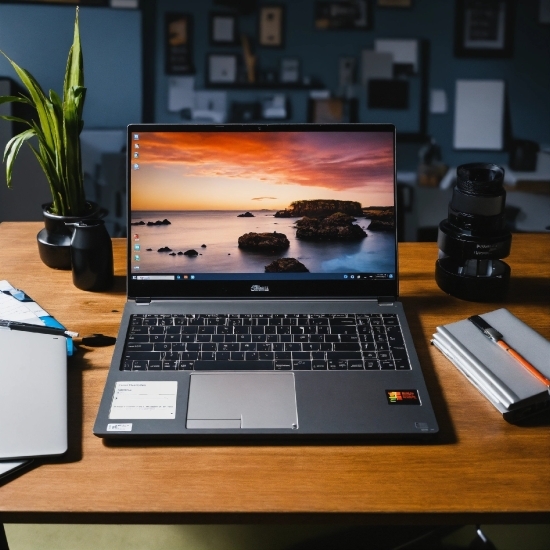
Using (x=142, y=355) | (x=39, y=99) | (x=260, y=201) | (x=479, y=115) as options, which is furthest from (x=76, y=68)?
(x=479, y=115)

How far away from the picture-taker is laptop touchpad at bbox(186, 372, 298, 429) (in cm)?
87

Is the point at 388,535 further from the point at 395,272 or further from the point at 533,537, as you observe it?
the point at 395,272

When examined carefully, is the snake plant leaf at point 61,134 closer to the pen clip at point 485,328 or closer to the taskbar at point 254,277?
the taskbar at point 254,277

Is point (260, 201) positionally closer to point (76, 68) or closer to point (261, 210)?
point (261, 210)

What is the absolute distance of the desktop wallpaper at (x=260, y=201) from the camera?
3.67 ft

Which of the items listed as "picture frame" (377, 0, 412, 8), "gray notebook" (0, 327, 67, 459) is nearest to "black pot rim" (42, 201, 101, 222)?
"gray notebook" (0, 327, 67, 459)

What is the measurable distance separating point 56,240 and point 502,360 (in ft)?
2.63

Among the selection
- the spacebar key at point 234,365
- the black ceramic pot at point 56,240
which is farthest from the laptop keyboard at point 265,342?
the black ceramic pot at point 56,240

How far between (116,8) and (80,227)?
2383 mm

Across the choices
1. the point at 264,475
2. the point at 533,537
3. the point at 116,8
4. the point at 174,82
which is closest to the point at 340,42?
the point at 174,82

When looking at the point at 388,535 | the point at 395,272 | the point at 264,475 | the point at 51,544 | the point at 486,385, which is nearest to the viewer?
the point at 264,475

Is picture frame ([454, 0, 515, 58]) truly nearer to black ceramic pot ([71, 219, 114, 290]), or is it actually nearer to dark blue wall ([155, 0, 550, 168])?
dark blue wall ([155, 0, 550, 168])

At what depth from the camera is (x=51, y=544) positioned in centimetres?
155

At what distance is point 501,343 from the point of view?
101 centimetres
